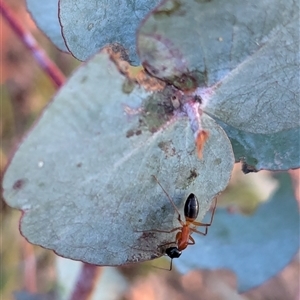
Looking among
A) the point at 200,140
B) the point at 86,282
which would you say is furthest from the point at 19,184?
the point at 86,282

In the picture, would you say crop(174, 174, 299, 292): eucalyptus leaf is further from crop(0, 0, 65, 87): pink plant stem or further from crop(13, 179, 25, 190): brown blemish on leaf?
crop(13, 179, 25, 190): brown blemish on leaf

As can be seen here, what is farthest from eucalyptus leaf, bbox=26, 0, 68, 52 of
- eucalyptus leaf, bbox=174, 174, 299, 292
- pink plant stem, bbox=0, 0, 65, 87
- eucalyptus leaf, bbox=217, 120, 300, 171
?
eucalyptus leaf, bbox=174, 174, 299, 292

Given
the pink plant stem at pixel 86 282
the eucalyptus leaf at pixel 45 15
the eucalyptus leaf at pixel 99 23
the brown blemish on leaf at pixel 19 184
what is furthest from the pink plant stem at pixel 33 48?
the brown blemish on leaf at pixel 19 184

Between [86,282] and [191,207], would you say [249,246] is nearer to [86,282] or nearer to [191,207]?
[86,282]

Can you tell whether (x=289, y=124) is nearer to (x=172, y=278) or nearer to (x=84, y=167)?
(x=84, y=167)

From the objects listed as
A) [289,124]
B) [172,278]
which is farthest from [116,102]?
[172,278]

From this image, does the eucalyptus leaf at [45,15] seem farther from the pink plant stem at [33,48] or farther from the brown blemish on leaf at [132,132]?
the brown blemish on leaf at [132,132]
